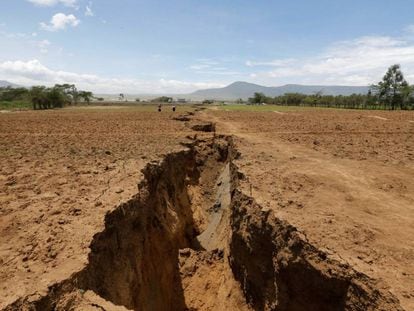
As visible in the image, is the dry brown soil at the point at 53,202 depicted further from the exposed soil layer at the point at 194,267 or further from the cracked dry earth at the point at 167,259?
the exposed soil layer at the point at 194,267

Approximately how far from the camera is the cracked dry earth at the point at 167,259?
5609mm

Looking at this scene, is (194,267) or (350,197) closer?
(350,197)

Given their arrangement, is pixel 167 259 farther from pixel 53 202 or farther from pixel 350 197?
pixel 350 197

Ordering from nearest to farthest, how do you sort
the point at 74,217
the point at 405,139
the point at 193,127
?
the point at 74,217
the point at 405,139
the point at 193,127

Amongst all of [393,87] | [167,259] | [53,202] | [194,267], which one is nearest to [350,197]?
[194,267]

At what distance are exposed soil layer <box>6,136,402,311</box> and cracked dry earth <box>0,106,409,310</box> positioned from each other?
0.02m

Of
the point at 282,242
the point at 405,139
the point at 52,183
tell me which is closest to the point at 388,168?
the point at 282,242

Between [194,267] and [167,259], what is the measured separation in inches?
45.9

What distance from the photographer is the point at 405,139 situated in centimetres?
2064

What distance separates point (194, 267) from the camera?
12922 mm

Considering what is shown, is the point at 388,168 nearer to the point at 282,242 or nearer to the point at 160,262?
the point at 282,242

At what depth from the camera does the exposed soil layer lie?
584 cm

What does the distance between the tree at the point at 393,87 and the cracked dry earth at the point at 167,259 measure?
230 feet

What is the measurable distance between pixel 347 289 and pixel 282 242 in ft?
6.29
